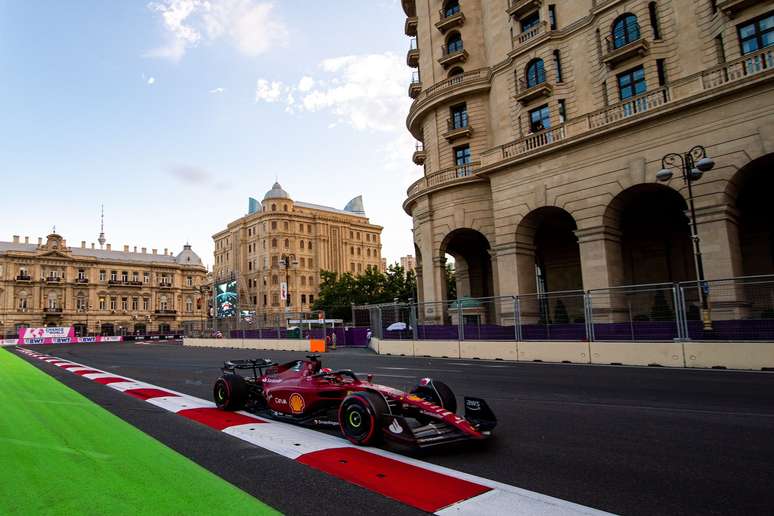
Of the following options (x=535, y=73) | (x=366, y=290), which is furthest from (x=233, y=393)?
(x=366, y=290)

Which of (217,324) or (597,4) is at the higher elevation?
(597,4)

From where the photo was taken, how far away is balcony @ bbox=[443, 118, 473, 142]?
30.1 meters

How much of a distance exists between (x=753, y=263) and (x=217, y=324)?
3784cm

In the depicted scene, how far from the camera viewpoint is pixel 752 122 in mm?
17828

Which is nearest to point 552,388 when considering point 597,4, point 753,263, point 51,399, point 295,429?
point 295,429

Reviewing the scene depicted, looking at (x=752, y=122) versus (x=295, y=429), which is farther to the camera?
(x=752, y=122)

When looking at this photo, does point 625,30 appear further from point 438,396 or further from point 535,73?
point 438,396

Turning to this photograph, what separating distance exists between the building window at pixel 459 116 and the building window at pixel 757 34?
48.5 feet

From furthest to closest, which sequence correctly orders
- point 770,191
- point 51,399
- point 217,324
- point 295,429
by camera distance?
point 217,324 → point 770,191 → point 51,399 → point 295,429

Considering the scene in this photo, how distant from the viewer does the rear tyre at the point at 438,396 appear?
231 inches

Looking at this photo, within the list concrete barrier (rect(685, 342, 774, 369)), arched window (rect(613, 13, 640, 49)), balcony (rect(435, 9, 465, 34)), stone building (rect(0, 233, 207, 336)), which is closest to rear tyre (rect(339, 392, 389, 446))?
concrete barrier (rect(685, 342, 774, 369))

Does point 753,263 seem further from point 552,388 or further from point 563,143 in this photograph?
point 552,388

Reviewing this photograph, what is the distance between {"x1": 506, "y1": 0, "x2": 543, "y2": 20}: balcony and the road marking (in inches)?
1093

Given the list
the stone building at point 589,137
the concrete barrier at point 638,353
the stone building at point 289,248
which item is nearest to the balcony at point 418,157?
the stone building at point 589,137
